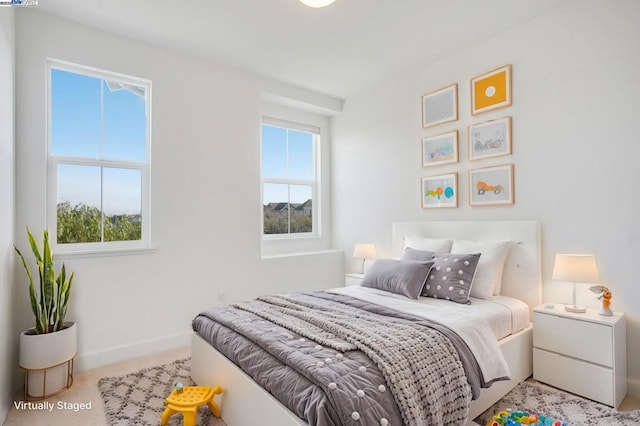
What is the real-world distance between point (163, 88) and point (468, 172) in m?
2.91

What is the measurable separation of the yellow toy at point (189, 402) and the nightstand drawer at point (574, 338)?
7.11 ft

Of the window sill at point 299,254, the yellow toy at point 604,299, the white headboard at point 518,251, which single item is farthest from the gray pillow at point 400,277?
the window sill at point 299,254

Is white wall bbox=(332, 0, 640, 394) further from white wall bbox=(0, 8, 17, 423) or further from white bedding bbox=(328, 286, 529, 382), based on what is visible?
white wall bbox=(0, 8, 17, 423)

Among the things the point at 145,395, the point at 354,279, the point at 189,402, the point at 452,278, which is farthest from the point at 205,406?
the point at 354,279

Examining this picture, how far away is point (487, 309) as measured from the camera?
7.58 ft

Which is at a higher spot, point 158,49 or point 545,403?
point 158,49

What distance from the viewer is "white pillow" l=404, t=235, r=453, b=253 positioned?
3025 millimetres

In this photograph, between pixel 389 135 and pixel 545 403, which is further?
pixel 389 135

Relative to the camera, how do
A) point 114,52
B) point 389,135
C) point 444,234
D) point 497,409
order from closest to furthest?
point 497,409 → point 114,52 → point 444,234 → point 389,135

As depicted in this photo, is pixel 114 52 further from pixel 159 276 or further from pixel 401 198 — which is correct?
pixel 401 198

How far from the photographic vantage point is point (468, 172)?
10.2 feet

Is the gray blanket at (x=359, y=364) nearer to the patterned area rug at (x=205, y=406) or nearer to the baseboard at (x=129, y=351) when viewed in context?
the patterned area rug at (x=205, y=406)

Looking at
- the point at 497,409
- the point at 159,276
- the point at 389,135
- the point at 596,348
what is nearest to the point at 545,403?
the point at 497,409

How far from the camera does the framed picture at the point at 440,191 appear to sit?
3209mm
